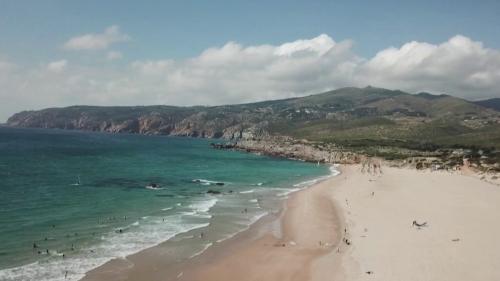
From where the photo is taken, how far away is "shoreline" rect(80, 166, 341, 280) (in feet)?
100

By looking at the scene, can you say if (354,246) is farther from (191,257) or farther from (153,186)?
(153,186)

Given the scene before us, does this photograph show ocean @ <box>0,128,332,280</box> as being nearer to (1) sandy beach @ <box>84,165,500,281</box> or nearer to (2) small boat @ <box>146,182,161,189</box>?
(2) small boat @ <box>146,182,161,189</box>

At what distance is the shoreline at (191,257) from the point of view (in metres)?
30.6

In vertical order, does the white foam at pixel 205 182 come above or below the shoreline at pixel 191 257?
above

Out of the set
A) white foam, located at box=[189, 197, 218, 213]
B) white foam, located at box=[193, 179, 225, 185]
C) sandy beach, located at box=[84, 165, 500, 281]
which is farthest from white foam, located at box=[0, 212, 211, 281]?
white foam, located at box=[193, 179, 225, 185]

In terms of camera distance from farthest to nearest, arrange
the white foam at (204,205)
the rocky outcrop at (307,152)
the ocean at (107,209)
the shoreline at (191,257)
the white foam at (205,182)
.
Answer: the rocky outcrop at (307,152) → the white foam at (205,182) → the white foam at (204,205) → the ocean at (107,209) → the shoreline at (191,257)

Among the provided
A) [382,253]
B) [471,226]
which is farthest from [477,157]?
[382,253]

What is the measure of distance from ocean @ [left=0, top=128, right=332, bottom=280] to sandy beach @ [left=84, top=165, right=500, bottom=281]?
2.75 m

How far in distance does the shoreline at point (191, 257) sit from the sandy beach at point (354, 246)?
2.8 inches

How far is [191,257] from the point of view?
116 ft

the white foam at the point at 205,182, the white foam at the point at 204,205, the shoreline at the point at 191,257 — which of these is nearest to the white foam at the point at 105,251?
the shoreline at the point at 191,257

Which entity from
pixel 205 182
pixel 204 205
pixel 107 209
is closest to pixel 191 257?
pixel 107 209

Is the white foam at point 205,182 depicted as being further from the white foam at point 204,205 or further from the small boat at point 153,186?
the white foam at point 204,205

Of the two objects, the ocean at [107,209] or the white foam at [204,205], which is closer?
the ocean at [107,209]
